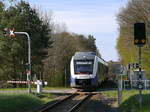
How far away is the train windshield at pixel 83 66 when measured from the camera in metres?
44.3

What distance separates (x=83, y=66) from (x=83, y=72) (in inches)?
25.1

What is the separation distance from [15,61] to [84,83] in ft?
82.9

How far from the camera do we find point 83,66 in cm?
4459

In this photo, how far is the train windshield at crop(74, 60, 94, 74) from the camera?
145 ft

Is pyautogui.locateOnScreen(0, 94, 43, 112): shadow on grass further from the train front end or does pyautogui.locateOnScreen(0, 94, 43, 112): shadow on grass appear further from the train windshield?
the train windshield

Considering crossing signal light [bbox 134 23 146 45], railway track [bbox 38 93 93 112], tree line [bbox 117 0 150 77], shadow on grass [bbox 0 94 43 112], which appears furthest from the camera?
tree line [bbox 117 0 150 77]

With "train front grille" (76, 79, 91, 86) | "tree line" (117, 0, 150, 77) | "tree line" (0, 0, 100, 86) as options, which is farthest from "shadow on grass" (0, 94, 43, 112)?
"tree line" (0, 0, 100, 86)

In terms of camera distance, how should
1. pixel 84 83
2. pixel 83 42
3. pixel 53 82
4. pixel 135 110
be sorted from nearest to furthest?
pixel 135 110 → pixel 84 83 → pixel 53 82 → pixel 83 42

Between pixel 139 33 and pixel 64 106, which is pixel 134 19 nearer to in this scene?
pixel 64 106

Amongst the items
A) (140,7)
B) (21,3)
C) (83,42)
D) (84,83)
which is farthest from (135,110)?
(83,42)

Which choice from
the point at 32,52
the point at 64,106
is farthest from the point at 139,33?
the point at 32,52

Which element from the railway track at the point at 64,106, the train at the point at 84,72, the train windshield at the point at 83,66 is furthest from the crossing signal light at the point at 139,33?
the train windshield at the point at 83,66

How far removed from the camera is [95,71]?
44594 millimetres

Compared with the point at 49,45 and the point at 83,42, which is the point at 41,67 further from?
the point at 83,42
